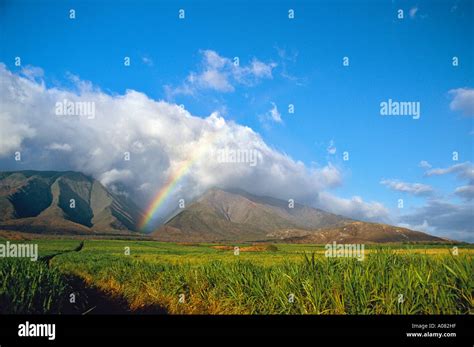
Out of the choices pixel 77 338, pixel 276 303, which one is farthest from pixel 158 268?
pixel 77 338

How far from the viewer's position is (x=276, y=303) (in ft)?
34.7

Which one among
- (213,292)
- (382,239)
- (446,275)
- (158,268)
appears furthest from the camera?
(382,239)

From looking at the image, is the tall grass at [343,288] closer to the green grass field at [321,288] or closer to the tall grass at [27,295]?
the green grass field at [321,288]

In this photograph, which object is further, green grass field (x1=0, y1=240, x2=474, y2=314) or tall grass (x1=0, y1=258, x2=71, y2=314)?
tall grass (x1=0, y1=258, x2=71, y2=314)

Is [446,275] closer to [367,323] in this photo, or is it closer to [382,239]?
[367,323]

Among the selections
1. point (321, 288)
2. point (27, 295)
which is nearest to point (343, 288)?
point (321, 288)

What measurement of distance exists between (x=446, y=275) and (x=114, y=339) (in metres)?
8.03

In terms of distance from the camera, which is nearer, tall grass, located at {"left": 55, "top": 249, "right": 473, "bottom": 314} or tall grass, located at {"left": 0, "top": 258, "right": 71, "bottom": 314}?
tall grass, located at {"left": 55, "top": 249, "right": 473, "bottom": 314}

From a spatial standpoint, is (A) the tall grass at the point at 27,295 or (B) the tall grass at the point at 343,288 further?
(A) the tall grass at the point at 27,295

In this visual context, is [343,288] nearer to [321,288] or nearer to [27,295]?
[321,288]

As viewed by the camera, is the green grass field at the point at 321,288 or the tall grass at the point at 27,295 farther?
the tall grass at the point at 27,295

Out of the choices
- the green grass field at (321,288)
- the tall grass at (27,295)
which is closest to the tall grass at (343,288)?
the green grass field at (321,288)

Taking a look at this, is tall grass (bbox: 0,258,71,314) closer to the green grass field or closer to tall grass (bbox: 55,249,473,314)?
the green grass field

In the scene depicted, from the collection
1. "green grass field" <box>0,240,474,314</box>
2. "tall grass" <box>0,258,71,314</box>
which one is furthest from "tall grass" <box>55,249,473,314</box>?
"tall grass" <box>0,258,71,314</box>
